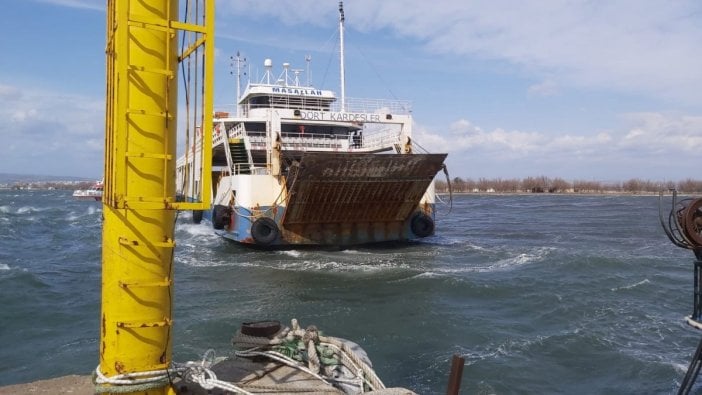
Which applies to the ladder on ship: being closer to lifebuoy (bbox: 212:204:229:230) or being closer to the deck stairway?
Result: the deck stairway

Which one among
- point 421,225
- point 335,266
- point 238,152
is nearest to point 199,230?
point 238,152

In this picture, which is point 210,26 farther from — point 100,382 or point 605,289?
point 605,289

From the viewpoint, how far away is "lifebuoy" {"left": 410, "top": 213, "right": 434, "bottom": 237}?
17.9 metres

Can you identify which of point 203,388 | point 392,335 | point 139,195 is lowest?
point 392,335

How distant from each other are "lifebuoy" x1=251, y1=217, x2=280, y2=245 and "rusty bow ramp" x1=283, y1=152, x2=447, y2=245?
367 millimetres

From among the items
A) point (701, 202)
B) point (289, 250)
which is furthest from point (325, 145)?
point (701, 202)

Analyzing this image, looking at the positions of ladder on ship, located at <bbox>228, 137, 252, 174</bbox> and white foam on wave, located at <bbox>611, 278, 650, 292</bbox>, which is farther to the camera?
ladder on ship, located at <bbox>228, 137, 252, 174</bbox>

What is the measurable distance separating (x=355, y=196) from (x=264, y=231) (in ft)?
8.83

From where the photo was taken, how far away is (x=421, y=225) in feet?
58.9

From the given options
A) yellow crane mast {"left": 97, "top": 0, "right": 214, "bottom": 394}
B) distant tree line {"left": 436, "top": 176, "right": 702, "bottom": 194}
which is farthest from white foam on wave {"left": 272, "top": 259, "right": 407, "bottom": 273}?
distant tree line {"left": 436, "top": 176, "right": 702, "bottom": 194}

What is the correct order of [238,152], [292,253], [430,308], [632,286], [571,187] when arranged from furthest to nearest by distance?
[571,187] < [238,152] < [292,253] < [632,286] < [430,308]

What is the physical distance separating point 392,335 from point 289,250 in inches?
362

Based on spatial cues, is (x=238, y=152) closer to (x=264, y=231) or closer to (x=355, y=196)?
(x=264, y=231)

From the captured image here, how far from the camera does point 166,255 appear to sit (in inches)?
123
